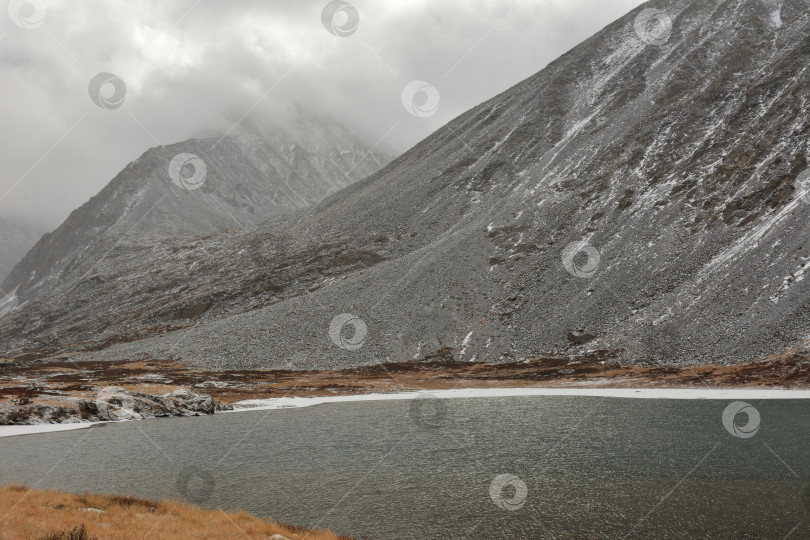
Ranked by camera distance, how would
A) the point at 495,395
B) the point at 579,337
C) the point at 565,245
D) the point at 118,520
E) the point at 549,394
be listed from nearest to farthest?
the point at 118,520 → the point at 549,394 → the point at 495,395 → the point at 579,337 → the point at 565,245

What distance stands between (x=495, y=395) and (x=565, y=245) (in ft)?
174

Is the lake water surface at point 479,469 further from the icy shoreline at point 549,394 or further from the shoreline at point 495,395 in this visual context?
the icy shoreline at point 549,394

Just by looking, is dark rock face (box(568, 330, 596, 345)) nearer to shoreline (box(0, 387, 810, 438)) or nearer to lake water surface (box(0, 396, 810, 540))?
shoreline (box(0, 387, 810, 438))

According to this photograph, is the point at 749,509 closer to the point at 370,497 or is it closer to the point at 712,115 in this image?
the point at 370,497

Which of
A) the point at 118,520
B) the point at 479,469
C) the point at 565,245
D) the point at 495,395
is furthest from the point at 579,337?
the point at 118,520

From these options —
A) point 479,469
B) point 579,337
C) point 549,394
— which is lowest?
point 479,469

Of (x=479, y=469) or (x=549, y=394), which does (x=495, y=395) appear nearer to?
(x=549, y=394)

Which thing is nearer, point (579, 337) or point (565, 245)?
point (579, 337)

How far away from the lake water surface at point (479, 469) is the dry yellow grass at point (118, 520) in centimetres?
154

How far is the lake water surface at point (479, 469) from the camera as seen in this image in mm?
20406

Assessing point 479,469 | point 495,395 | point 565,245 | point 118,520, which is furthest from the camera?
point 565,245

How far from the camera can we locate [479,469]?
28.8 metres

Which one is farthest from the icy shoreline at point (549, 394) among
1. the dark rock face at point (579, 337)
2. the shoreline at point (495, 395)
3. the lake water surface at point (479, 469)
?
the dark rock face at point (579, 337)

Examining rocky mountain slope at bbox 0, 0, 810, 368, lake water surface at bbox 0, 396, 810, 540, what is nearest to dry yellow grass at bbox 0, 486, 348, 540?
lake water surface at bbox 0, 396, 810, 540
